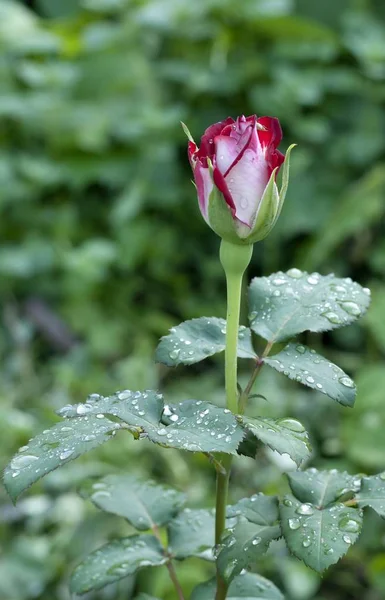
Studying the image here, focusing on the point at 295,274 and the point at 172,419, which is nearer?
the point at 172,419

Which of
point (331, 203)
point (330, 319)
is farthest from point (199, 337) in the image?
point (331, 203)

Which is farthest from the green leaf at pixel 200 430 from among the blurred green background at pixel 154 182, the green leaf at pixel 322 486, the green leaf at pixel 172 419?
the blurred green background at pixel 154 182

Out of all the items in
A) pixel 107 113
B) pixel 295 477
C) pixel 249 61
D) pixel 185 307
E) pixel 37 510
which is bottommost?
pixel 185 307

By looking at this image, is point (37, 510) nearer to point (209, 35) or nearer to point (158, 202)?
point (158, 202)

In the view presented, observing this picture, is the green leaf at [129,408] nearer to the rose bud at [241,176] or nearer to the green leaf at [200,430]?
the green leaf at [200,430]

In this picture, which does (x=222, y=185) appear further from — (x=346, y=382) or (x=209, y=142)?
(x=346, y=382)

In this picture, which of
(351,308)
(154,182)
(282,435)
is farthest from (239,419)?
(154,182)
